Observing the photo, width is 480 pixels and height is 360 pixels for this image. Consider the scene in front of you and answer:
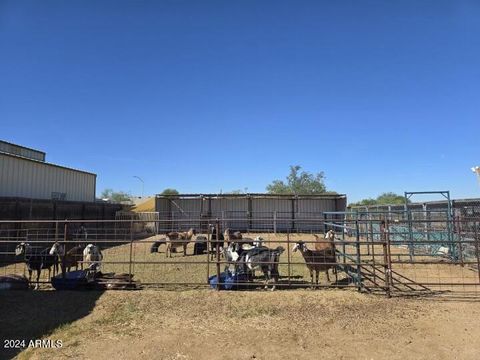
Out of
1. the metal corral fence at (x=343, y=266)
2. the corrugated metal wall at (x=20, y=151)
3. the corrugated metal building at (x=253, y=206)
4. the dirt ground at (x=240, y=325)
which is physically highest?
the corrugated metal wall at (x=20, y=151)

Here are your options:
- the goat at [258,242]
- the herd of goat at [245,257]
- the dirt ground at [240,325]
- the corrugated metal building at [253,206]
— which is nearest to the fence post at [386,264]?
the dirt ground at [240,325]

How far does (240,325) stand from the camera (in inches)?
276

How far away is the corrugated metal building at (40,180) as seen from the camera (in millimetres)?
21812

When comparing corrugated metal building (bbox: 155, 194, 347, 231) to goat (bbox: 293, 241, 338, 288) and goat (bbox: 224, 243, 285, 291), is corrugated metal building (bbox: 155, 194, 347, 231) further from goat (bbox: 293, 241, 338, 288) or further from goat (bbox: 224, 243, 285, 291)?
goat (bbox: 224, 243, 285, 291)

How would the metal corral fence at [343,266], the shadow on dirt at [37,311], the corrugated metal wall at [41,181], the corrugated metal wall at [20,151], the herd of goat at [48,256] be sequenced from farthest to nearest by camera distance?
the corrugated metal wall at [20,151] < the corrugated metal wall at [41,181] < the herd of goat at [48,256] < the metal corral fence at [343,266] < the shadow on dirt at [37,311]

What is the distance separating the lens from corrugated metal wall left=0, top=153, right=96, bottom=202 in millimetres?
21781

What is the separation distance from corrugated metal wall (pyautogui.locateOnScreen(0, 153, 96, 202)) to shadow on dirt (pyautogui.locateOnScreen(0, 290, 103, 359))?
14.8 m

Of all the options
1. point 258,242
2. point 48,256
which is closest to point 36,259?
point 48,256

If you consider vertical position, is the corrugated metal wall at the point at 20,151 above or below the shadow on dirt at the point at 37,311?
above

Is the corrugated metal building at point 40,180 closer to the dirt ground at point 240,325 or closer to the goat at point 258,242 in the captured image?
the dirt ground at point 240,325

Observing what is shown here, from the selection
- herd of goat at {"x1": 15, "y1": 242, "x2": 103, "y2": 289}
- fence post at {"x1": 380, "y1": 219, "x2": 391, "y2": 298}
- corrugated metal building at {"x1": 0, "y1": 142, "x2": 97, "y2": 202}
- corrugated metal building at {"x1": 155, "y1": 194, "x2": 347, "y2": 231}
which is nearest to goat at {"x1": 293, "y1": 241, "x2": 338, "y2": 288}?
fence post at {"x1": 380, "y1": 219, "x2": 391, "y2": 298}

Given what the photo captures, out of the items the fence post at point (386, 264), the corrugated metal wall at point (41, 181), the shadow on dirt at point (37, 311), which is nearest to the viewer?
the shadow on dirt at point (37, 311)

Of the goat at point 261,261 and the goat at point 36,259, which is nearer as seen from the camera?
the goat at point 261,261

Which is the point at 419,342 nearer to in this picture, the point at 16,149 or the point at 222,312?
the point at 222,312
